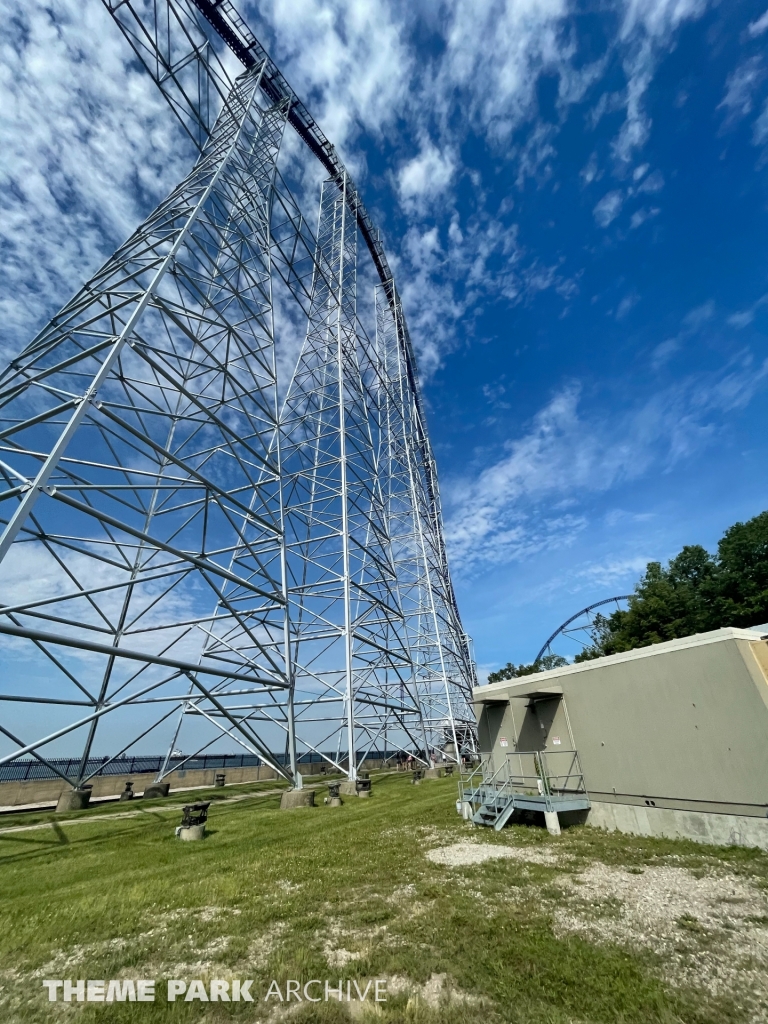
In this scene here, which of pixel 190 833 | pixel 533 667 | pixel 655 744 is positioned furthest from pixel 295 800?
pixel 533 667

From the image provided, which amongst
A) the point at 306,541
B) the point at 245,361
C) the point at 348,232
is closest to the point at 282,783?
the point at 306,541

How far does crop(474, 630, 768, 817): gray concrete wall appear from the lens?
7.26 meters

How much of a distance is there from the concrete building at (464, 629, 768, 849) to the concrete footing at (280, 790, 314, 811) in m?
4.05

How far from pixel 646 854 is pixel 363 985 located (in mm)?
5690

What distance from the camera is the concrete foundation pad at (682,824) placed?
273 inches

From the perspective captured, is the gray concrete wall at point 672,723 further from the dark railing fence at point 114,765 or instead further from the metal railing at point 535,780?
the dark railing fence at point 114,765

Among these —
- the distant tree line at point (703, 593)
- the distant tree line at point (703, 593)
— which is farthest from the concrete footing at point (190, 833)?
the distant tree line at point (703, 593)

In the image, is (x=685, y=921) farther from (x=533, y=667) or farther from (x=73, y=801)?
(x=533, y=667)

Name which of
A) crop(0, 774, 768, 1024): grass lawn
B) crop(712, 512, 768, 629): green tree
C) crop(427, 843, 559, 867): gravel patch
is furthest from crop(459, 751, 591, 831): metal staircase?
crop(712, 512, 768, 629): green tree

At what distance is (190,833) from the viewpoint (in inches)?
315

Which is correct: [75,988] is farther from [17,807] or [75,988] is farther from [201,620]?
[17,807]

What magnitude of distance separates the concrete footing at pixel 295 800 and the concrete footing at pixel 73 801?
5229mm

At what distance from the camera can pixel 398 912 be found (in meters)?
4.60

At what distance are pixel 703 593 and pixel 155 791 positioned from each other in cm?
3316
